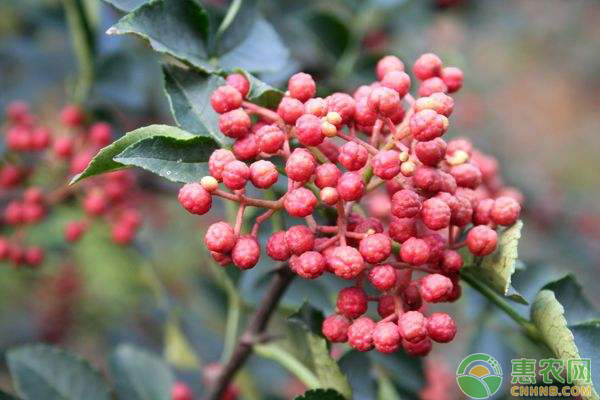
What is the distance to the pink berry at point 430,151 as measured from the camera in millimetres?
1164

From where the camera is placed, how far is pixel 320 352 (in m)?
1.31

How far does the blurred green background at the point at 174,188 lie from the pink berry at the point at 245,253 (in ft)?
1.74

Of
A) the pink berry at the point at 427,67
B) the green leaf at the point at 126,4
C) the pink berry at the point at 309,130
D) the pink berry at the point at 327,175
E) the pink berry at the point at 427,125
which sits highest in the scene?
the pink berry at the point at 427,67

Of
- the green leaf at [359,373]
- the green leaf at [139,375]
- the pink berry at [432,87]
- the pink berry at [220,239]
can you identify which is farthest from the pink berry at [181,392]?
the pink berry at [432,87]

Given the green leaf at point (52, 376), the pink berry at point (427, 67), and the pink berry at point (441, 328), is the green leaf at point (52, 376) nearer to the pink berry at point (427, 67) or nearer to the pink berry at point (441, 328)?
the pink berry at point (441, 328)

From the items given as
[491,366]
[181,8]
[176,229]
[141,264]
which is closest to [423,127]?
[181,8]

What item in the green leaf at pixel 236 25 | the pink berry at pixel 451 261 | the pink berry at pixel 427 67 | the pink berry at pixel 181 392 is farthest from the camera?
the pink berry at pixel 181 392

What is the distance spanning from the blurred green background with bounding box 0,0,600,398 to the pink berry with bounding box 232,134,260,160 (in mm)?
388

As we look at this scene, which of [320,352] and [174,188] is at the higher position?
[174,188]

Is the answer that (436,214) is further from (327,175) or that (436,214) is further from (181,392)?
(181,392)

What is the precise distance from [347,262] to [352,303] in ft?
0.34

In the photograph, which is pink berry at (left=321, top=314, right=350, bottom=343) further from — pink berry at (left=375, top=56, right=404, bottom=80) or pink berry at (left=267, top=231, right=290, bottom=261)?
pink berry at (left=375, top=56, right=404, bottom=80)

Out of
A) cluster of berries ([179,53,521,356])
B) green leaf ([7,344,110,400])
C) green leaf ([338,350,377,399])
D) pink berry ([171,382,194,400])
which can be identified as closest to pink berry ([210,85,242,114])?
cluster of berries ([179,53,521,356])

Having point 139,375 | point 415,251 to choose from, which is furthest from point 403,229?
point 139,375
